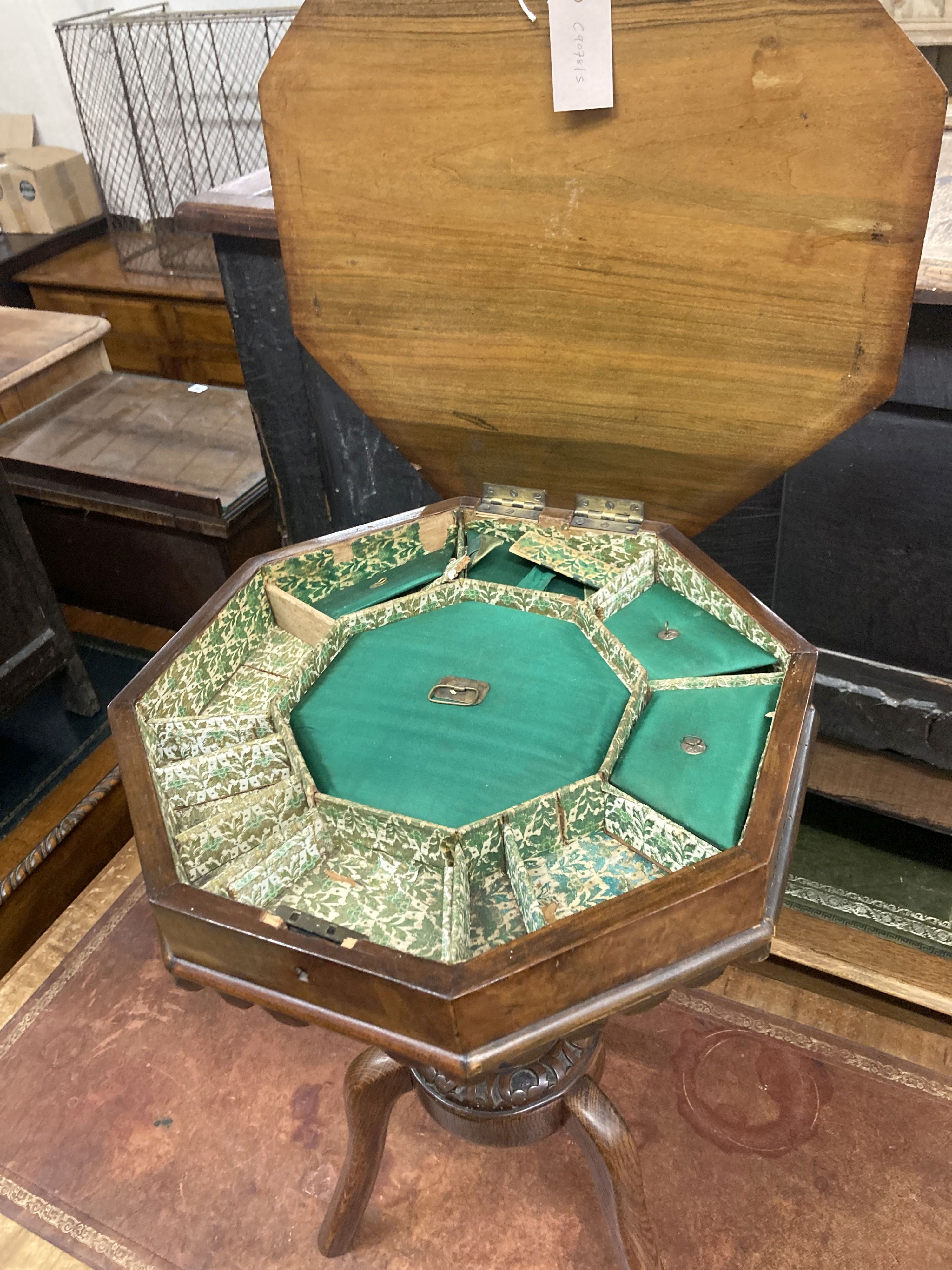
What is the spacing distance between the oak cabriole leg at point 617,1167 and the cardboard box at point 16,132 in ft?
17.7

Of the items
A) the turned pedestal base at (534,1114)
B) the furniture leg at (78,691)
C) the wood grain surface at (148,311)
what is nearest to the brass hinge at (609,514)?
the turned pedestal base at (534,1114)

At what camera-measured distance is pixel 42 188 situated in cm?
484

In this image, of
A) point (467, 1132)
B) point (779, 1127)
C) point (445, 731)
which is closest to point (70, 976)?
point (467, 1132)

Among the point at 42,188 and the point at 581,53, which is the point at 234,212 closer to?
the point at 581,53

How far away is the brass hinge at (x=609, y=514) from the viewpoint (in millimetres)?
1448

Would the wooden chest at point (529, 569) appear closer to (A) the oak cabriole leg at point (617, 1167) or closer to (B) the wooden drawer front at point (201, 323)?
(A) the oak cabriole leg at point (617, 1167)

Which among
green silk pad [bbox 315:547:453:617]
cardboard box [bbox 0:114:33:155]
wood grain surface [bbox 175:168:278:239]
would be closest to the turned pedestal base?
green silk pad [bbox 315:547:453:617]

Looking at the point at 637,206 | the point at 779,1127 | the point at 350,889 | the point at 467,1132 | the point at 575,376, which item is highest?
the point at 637,206

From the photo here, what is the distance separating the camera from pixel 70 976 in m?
1.98

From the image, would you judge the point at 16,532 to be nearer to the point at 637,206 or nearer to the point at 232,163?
the point at 637,206

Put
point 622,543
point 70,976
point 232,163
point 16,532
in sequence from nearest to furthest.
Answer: point 622,543 → point 70,976 → point 16,532 → point 232,163

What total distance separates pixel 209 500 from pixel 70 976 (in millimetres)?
1394

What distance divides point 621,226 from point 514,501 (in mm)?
469

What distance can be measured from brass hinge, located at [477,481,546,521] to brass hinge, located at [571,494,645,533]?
6cm
